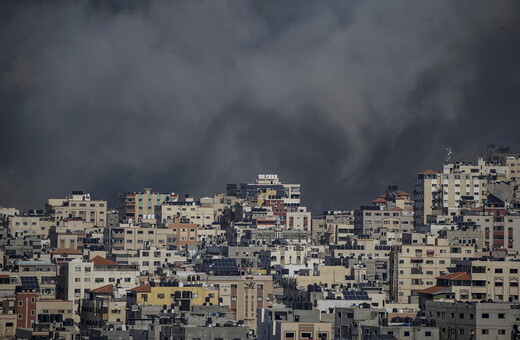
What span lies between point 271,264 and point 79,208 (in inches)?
1827

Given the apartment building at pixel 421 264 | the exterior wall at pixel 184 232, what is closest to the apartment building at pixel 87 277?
the apartment building at pixel 421 264

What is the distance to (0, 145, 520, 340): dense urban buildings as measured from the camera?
79.9m

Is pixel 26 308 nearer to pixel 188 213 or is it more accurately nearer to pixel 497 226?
pixel 497 226

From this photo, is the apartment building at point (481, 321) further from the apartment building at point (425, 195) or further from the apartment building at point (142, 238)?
the apartment building at point (425, 195)

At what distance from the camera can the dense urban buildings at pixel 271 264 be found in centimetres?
7994

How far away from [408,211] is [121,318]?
226 feet

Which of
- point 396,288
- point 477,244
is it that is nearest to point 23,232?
point 477,244

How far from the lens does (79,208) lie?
169500 mm

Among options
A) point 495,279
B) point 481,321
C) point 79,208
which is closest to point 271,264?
point 495,279

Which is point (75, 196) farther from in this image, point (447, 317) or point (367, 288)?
point (447, 317)

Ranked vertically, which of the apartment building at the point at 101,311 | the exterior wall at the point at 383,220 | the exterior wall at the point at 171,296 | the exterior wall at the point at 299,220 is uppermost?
the exterior wall at the point at 299,220

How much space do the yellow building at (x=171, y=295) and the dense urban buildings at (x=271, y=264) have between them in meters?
0.10

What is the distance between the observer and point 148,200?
177500 mm

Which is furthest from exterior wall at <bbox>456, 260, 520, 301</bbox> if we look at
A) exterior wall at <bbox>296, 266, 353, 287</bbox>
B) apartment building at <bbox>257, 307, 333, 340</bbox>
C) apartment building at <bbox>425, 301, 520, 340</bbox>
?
apartment building at <bbox>425, 301, 520, 340</bbox>
